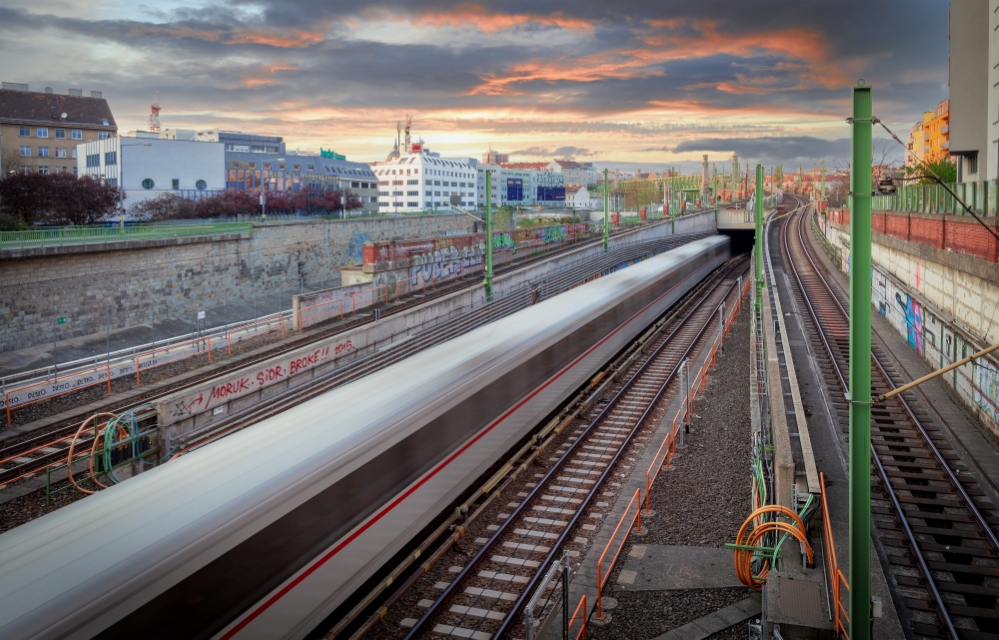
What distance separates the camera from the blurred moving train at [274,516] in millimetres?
5332

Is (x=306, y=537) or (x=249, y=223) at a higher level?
(x=249, y=223)

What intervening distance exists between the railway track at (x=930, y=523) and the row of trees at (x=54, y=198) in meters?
34.9

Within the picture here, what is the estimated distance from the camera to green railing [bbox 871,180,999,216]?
14258 mm

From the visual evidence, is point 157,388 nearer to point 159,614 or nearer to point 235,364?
point 235,364

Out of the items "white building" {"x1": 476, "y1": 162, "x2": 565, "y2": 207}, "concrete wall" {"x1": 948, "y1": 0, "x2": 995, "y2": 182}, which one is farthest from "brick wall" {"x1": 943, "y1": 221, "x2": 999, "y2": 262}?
"white building" {"x1": 476, "y1": 162, "x2": 565, "y2": 207}

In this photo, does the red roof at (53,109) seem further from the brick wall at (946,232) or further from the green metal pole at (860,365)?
the green metal pole at (860,365)

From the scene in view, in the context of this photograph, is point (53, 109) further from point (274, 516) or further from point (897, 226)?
point (274, 516)

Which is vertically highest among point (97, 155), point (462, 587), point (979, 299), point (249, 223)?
point (97, 155)

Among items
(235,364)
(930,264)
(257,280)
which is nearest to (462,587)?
(235,364)

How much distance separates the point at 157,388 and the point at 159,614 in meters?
14.5

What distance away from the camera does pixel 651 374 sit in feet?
67.2

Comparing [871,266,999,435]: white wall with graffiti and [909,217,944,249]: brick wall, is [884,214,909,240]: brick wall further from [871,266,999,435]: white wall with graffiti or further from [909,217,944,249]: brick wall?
[871,266,999,435]: white wall with graffiti

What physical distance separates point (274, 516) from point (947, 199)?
1762 cm

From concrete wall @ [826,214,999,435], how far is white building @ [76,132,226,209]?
143ft
